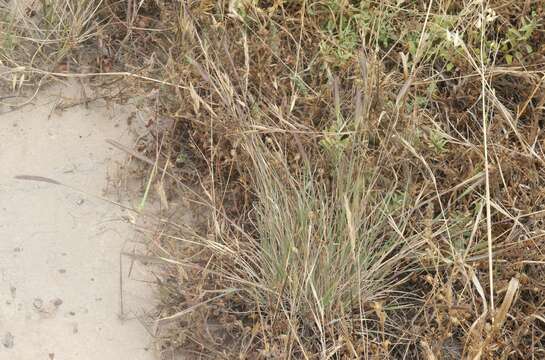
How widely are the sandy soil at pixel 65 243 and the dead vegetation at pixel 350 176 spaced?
0.13 metres

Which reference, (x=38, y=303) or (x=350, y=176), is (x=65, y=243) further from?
(x=350, y=176)

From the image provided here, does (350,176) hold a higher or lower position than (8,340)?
higher

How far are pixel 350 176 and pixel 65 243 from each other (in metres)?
0.85

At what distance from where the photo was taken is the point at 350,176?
7.29 feet

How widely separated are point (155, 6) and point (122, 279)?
1.05m

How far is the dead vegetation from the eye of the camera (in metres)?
2.17

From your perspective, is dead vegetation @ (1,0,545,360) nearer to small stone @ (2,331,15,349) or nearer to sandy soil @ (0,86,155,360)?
sandy soil @ (0,86,155,360)

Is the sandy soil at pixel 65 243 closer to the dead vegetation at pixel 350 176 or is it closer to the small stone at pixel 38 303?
the small stone at pixel 38 303

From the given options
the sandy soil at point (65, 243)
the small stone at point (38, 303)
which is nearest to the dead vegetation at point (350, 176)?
the sandy soil at point (65, 243)

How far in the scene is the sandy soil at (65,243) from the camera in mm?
2273

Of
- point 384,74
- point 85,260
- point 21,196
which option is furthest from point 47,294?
point 384,74

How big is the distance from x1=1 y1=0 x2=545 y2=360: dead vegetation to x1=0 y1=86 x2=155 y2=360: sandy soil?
0.13 meters

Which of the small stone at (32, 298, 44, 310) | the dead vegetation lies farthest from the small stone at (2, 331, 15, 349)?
the dead vegetation

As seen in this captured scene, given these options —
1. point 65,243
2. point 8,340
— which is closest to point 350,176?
point 65,243
